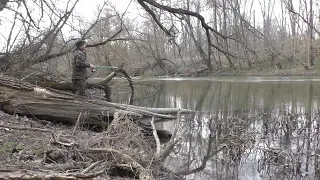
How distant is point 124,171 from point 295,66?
30072 millimetres

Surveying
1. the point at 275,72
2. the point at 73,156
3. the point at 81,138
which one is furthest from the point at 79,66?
the point at 275,72

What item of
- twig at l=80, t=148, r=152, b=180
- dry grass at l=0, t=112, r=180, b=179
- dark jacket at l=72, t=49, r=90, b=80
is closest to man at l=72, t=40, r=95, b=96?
dark jacket at l=72, t=49, r=90, b=80

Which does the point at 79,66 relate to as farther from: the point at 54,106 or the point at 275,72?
the point at 275,72

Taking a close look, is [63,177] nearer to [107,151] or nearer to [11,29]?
[107,151]

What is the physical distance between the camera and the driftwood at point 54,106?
22.6 feet

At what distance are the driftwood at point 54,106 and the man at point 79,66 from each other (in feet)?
5.45

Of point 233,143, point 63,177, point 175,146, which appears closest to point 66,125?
point 175,146

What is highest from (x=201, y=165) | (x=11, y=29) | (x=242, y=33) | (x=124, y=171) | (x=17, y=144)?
(x=11, y=29)

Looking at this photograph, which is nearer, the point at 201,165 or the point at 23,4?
the point at 201,165

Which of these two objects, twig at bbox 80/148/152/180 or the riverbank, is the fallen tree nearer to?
twig at bbox 80/148/152/180

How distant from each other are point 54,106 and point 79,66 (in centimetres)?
216

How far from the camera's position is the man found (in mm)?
9078

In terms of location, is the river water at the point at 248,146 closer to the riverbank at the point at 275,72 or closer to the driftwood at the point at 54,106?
the driftwood at the point at 54,106

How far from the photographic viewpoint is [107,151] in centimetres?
478
